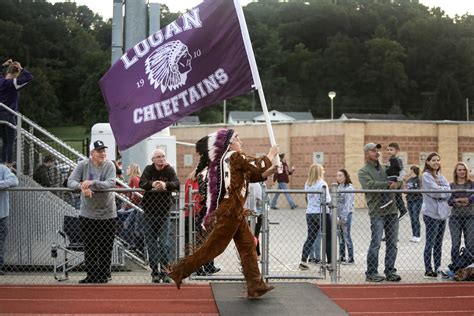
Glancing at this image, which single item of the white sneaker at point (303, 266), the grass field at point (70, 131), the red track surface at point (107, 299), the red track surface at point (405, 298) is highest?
the grass field at point (70, 131)

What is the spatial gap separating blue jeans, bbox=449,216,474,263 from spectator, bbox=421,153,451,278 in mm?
154

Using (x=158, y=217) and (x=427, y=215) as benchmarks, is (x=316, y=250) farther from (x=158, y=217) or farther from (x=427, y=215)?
(x=158, y=217)

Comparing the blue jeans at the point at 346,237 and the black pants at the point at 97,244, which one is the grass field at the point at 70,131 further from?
the black pants at the point at 97,244

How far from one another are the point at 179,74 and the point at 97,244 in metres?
2.97

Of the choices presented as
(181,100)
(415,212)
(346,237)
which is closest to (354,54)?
(415,212)

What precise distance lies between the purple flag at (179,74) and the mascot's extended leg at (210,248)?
1399mm

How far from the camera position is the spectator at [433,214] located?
1259cm

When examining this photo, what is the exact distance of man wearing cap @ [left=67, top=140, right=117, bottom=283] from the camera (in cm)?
1180

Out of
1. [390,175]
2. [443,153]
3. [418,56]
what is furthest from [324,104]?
[390,175]

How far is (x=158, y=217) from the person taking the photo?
1198 centimetres

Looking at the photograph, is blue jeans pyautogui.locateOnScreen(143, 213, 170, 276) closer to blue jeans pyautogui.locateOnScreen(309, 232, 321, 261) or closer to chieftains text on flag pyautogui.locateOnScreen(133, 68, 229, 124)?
chieftains text on flag pyautogui.locateOnScreen(133, 68, 229, 124)

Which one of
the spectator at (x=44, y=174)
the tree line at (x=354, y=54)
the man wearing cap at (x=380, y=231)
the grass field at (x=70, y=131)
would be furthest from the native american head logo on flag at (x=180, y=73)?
the tree line at (x=354, y=54)

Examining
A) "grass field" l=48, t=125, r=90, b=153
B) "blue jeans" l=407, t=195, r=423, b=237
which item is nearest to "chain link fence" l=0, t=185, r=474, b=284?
"blue jeans" l=407, t=195, r=423, b=237

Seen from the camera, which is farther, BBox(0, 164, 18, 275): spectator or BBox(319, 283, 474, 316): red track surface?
BBox(0, 164, 18, 275): spectator
